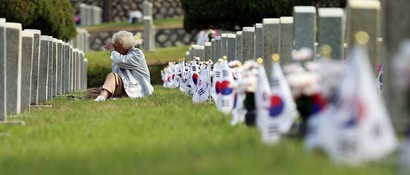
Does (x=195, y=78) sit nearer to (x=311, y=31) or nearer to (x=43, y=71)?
(x=43, y=71)

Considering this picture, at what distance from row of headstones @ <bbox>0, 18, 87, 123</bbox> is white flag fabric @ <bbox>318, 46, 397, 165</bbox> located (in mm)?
6938

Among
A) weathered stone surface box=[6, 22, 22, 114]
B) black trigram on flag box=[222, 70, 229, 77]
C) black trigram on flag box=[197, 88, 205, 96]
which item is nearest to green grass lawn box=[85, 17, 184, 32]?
black trigram on flag box=[197, 88, 205, 96]

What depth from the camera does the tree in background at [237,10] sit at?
32688 millimetres

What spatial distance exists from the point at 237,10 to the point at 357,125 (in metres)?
25.3

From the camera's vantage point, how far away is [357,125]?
326 inches

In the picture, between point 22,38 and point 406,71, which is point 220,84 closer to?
point 22,38

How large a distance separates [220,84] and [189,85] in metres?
7.83

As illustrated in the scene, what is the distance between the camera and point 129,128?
42.9ft

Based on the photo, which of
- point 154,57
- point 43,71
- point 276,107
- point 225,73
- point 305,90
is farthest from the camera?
point 154,57

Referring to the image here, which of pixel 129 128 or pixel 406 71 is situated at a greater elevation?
pixel 406 71

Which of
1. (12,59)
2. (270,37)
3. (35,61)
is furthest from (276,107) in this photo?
(35,61)

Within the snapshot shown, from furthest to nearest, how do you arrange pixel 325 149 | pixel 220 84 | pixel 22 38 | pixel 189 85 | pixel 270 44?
1. pixel 189 85
2. pixel 22 38
3. pixel 270 44
4. pixel 220 84
5. pixel 325 149

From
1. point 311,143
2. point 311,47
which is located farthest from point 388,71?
point 311,143

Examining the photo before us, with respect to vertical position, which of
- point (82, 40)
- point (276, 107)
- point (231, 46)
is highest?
point (231, 46)
